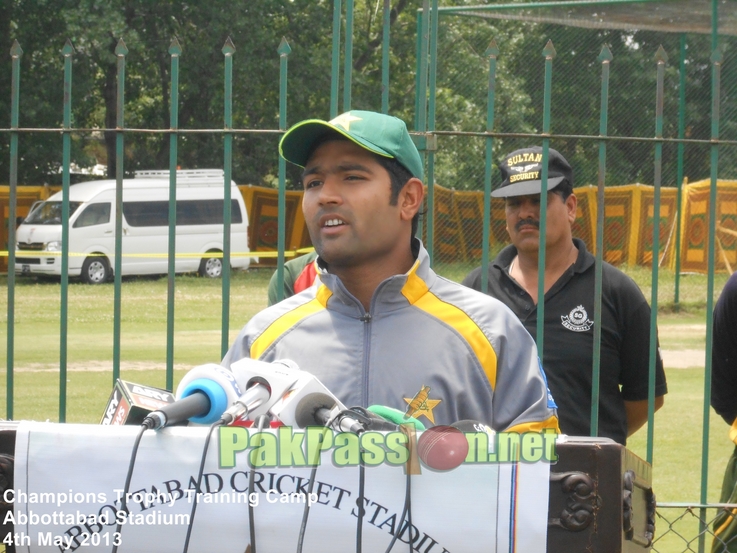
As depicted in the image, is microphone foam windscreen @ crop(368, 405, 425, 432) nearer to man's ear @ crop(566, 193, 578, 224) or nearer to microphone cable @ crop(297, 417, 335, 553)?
microphone cable @ crop(297, 417, 335, 553)

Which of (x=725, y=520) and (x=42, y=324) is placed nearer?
(x=725, y=520)

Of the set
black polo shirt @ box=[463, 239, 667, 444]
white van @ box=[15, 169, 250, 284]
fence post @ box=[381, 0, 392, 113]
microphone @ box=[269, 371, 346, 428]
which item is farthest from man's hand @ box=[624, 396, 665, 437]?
white van @ box=[15, 169, 250, 284]

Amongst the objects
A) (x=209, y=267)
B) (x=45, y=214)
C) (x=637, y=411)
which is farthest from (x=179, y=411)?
(x=209, y=267)

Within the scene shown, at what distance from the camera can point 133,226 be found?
20.7m

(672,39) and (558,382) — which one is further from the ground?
(672,39)

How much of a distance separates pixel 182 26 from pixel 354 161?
2400 cm

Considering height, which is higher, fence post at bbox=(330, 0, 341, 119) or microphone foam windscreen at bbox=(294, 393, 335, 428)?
fence post at bbox=(330, 0, 341, 119)

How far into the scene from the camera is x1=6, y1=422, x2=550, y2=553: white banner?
1.34m

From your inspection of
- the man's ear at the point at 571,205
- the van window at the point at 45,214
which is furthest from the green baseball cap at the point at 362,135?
the van window at the point at 45,214

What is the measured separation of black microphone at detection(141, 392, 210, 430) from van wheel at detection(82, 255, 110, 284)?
1967cm

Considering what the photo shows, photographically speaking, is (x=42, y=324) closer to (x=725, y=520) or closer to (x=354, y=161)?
(x=725, y=520)

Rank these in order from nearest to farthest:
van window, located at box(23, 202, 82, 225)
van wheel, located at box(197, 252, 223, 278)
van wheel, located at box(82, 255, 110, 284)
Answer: van window, located at box(23, 202, 82, 225)
van wheel, located at box(82, 255, 110, 284)
van wheel, located at box(197, 252, 223, 278)

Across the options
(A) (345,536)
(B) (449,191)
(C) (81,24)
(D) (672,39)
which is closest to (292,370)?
(A) (345,536)

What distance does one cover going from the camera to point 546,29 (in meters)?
14.2
